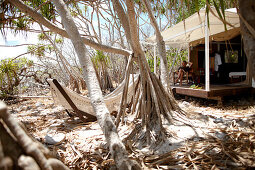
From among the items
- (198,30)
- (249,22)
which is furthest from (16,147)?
(198,30)

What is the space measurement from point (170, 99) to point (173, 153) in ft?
3.51

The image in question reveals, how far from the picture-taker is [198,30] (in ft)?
17.7

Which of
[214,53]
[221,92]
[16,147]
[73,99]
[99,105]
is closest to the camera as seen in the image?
[16,147]

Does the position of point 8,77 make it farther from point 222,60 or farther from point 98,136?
point 222,60

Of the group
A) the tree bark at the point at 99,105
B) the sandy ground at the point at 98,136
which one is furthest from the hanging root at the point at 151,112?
the tree bark at the point at 99,105

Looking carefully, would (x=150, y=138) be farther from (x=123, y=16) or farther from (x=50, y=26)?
(x=50, y=26)

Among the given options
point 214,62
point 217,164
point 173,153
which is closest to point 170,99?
point 173,153

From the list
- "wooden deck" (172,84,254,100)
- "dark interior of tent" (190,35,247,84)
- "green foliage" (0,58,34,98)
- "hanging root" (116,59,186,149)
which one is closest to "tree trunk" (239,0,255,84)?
"hanging root" (116,59,186,149)

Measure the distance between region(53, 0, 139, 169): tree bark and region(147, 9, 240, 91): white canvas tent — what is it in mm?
2583

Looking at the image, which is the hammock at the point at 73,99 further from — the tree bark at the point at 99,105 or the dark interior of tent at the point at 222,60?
the dark interior of tent at the point at 222,60

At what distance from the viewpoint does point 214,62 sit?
21.2 feet

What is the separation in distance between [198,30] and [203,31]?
38 centimetres

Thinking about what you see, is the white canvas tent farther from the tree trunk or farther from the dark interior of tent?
the tree trunk

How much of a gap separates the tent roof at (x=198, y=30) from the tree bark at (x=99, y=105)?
275 centimetres
